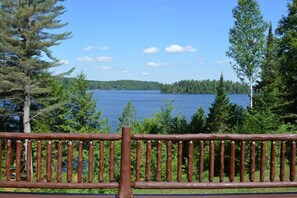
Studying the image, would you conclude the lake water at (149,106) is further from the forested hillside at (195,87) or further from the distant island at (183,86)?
the distant island at (183,86)

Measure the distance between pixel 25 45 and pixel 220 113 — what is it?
1810 centimetres

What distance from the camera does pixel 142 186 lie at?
5184 mm

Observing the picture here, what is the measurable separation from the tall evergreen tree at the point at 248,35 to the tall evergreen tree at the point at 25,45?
13.7 m

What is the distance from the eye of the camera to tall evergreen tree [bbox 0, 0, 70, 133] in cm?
2602

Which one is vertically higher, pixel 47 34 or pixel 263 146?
pixel 47 34

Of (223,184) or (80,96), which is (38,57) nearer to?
(80,96)

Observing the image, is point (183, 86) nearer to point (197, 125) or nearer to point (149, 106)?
point (149, 106)


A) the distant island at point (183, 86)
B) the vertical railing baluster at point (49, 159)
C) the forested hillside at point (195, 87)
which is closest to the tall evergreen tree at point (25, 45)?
the vertical railing baluster at point (49, 159)

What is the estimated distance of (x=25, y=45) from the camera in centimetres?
2683

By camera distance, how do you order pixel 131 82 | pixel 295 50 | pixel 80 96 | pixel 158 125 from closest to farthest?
pixel 295 50, pixel 80 96, pixel 158 125, pixel 131 82

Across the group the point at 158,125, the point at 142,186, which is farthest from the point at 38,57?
the point at 142,186

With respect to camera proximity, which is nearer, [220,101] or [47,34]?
[47,34]

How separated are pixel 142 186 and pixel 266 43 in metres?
29.0

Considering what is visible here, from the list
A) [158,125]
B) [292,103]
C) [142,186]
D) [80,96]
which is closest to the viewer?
[142,186]
